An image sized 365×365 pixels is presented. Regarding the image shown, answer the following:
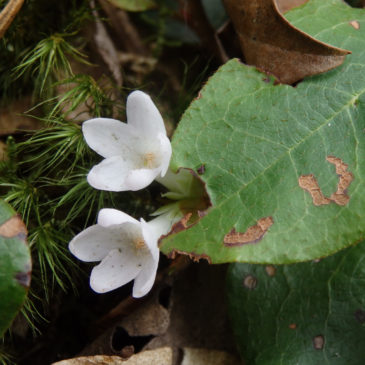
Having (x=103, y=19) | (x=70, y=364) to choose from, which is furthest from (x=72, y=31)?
(x=70, y=364)

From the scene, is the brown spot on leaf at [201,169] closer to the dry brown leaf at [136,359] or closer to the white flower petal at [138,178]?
the white flower petal at [138,178]

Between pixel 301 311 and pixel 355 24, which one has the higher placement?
pixel 355 24

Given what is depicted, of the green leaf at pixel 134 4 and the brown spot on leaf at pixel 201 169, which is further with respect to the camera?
the green leaf at pixel 134 4

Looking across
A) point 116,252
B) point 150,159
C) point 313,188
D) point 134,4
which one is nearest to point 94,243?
point 116,252

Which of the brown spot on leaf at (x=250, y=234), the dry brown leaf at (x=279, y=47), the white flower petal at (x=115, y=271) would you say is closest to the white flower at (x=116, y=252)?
the white flower petal at (x=115, y=271)

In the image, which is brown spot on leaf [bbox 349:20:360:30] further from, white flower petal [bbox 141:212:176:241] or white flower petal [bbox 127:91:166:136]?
white flower petal [bbox 141:212:176:241]

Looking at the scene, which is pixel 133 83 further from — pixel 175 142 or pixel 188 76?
pixel 175 142

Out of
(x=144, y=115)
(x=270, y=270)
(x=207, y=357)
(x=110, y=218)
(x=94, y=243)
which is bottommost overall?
(x=207, y=357)

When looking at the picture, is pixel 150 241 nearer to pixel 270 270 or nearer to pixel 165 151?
pixel 165 151
